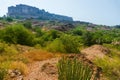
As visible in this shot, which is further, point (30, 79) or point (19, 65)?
point (19, 65)

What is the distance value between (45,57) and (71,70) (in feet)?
46.4

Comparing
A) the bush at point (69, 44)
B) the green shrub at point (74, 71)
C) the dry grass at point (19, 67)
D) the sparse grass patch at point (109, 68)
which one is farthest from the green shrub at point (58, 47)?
the green shrub at point (74, 71)

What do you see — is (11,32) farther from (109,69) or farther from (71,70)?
(71,70)

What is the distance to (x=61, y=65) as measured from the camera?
1070 cm

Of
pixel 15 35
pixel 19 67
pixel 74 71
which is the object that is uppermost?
pixel 74 71

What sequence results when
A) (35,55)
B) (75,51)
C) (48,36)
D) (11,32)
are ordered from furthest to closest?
(48,36) < (11,32) < (75,51) < (35,55)

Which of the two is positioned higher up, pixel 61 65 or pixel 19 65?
pixel 61 65

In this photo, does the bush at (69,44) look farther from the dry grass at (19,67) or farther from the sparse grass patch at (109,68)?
the dry grass at (19,67)

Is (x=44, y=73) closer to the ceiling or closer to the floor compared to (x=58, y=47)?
closer to the ceiling

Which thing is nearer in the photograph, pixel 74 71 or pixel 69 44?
pixel 74 71

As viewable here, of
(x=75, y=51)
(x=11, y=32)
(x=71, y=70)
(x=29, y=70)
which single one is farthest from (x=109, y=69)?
(x=11, y=32)

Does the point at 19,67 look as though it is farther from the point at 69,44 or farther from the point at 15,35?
the point at 15,35

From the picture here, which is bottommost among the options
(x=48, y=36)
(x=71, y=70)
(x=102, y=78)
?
(x=48, y=36)

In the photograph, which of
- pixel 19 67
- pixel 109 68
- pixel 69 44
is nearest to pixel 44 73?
pixel 19 67
